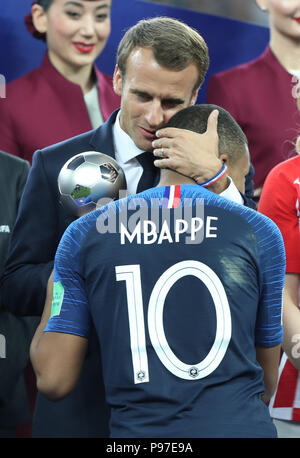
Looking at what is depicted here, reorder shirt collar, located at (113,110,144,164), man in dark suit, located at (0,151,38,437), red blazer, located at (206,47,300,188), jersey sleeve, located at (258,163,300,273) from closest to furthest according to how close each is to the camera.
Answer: shirt collar, located at (113,110,144,164) < jersey sleeve, located at (258,163,300,273) < man in dark suit, located at (0,151,38,437) < red blazer, located at (206,47,300,188)

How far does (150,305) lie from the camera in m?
1.77

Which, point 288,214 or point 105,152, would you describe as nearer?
point 105,152

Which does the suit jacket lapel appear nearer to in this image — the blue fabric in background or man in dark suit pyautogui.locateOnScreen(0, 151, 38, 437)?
man in dark suit pyautogui.locateOnScreen(0, 151, 38, 437)

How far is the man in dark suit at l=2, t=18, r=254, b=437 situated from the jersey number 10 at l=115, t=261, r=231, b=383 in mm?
464

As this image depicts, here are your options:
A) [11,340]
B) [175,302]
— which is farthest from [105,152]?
[11,340]

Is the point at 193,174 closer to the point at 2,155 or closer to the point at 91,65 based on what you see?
the point at 2,155

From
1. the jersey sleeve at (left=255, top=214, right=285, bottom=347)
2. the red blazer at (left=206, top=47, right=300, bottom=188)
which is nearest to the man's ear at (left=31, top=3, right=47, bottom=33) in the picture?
the red blazer at (left=206, top=47, right=300, bottom=188)

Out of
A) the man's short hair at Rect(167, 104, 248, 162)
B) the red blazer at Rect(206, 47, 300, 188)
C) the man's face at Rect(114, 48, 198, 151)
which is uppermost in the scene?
the red blazer at Rect(206, 47, 300, 188)

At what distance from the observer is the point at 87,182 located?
7.14 feet

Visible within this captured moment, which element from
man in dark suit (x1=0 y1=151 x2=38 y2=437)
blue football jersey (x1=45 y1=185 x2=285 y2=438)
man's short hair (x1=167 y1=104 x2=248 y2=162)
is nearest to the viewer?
blue football jersey (x1=45 y1=185 x2=285 y2=438)

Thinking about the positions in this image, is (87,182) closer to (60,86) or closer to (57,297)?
(57,297)

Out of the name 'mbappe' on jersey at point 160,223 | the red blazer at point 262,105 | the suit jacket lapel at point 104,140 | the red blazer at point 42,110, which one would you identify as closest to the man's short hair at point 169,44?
the suit jacket lapel at point 104,140

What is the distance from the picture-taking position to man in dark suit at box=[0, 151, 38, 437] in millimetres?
2939

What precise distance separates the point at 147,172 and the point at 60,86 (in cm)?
128
